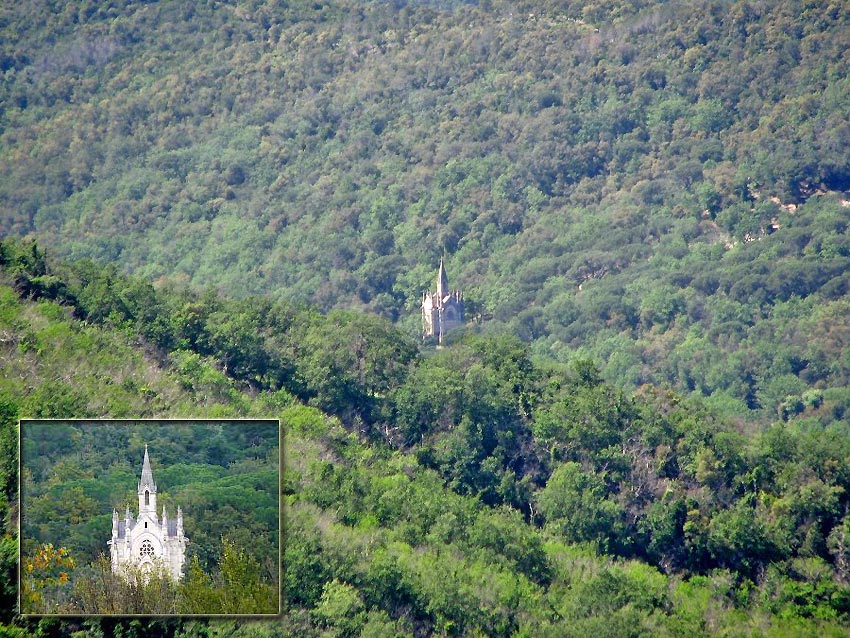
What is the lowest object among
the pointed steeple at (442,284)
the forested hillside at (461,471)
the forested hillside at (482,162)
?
the forested hillside at (461,471)

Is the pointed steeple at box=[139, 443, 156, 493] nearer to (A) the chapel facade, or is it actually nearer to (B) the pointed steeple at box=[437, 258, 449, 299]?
(A) the chapel facade

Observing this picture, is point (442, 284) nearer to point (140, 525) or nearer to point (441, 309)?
point (441, 309)

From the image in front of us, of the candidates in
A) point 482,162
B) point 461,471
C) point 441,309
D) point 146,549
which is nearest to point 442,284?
point 441,309

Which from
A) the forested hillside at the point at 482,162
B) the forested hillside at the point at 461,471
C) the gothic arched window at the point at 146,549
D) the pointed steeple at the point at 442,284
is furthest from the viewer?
the pointed steeple at the point at 442,284

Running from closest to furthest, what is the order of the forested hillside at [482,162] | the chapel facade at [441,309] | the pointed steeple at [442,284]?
1. the forested hillside at [482,162]
2. the chapel facade at [441,309]
3. the pointed steeple at [442,284]

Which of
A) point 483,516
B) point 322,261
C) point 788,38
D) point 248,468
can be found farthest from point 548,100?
point 248,468

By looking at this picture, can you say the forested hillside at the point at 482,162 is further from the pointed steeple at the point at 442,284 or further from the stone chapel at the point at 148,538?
the stone chapel at the point at 148,538

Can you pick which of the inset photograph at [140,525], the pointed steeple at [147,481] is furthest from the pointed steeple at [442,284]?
the pointed steeple at [147,481]
